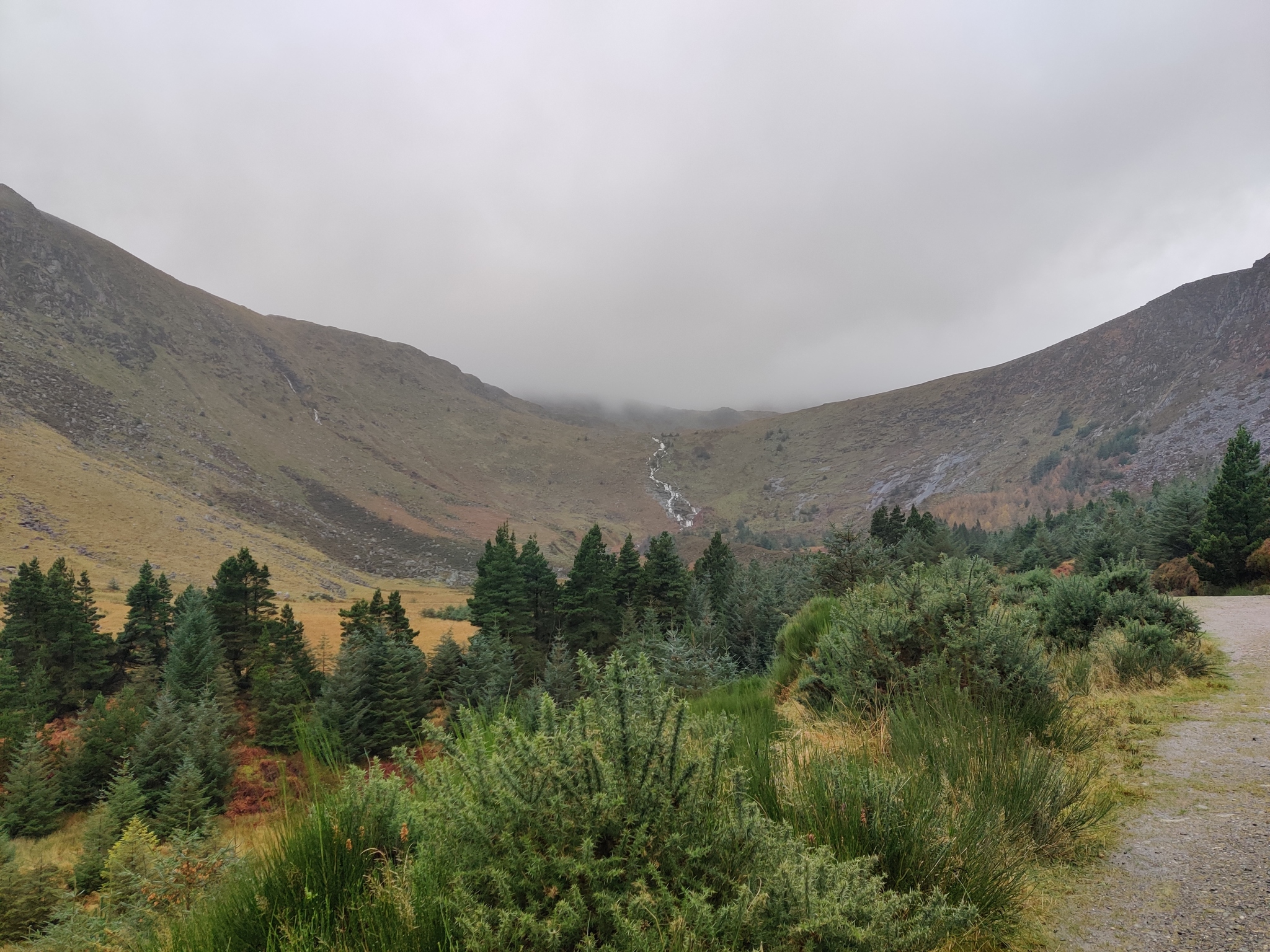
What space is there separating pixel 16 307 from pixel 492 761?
129967 mm

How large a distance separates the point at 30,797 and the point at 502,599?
1730 centimetres

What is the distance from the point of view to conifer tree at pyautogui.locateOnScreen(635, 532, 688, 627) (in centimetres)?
3266

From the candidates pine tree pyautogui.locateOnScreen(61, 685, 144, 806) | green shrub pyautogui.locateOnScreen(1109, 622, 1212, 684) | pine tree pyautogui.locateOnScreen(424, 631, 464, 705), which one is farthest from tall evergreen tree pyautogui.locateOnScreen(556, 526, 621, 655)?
green shrub pyautogui.locateOnScreen(1109, 622, 1212, 684)

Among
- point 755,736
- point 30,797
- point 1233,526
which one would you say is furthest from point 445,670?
point 1233,526

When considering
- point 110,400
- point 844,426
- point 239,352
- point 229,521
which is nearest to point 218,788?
point 229,521

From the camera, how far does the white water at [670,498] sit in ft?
492

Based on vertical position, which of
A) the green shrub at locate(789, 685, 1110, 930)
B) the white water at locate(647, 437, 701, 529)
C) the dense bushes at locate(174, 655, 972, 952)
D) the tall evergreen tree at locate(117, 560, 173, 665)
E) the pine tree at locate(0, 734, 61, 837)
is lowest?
the pine tree at locate(0, 734, 61, 837)

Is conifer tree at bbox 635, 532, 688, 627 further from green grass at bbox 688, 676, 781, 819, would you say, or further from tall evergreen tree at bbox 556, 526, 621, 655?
green grass at bbox 688, 676, 781, 819

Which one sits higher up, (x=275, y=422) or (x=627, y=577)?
(x=275, y=422)

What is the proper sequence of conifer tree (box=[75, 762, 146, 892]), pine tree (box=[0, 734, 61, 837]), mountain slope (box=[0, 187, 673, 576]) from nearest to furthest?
1. conifer tree (box=[75, 762, 146, 892])
2. pine tree (box=[0, 734, 61, 837])
3. mountain slope (box=[0, 187, 673, 576])

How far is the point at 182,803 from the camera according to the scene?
13523mm

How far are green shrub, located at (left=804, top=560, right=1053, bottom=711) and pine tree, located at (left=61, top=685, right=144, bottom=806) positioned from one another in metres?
21.6

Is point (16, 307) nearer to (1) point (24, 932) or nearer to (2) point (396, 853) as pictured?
(1) point (24, 932)

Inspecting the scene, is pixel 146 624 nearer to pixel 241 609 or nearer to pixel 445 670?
pixel 241 609
